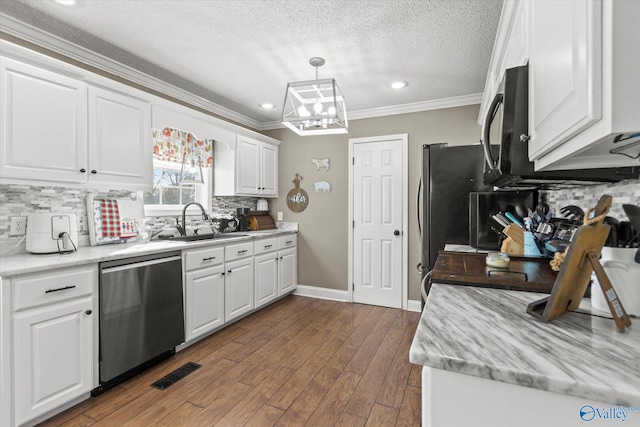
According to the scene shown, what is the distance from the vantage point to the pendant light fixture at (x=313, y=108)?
2350 millimetres

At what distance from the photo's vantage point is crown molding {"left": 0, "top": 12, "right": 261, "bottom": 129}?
2.10 metres

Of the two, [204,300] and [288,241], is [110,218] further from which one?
[288,241]

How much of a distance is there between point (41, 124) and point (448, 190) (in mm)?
2947

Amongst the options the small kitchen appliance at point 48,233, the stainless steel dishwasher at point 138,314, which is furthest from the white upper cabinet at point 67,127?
the stainless steel dishwasher at point 138,314

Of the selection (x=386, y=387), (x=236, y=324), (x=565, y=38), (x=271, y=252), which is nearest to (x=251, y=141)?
(x=271, y=252)

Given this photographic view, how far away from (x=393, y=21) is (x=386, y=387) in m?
2.49

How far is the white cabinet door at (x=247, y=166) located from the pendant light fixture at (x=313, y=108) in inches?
51.6

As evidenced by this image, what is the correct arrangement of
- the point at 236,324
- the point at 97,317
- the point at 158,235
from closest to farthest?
the point at 97,317
the point at 158,235
the point at 236,324

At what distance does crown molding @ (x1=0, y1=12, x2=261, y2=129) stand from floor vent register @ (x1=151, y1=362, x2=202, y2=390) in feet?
8.20

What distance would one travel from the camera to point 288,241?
4238 millimetres

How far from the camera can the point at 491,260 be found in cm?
144

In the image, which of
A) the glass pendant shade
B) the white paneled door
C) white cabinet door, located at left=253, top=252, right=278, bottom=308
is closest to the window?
the glass pendant shade

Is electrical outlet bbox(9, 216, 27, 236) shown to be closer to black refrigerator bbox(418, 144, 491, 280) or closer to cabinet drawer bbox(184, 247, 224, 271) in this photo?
cabinet drawer bbox(184, 247, 224, 271)

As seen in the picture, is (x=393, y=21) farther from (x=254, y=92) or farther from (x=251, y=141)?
(x=251, y=141)
